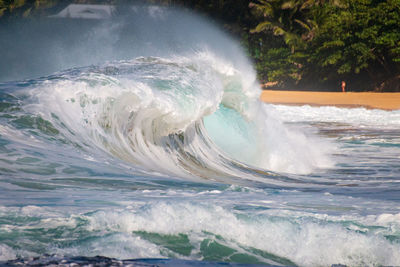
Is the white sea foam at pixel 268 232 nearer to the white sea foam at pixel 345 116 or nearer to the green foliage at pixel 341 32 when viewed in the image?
the white sea foam at pixel 345 116

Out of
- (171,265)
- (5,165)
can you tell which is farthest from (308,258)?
(5,165)

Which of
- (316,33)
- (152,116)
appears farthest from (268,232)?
(316,33)

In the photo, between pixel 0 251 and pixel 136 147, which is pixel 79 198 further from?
pixel 136 147

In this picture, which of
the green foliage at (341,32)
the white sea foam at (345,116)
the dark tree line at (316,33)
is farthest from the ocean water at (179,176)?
the dark tree line at (316,33)

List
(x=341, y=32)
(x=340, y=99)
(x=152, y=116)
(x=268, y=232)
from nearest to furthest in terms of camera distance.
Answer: (x=268, y=232) < (x=152, y=116) < (x=340, y=99) < (x=341, y=32)

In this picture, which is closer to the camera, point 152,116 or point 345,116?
point 152,116

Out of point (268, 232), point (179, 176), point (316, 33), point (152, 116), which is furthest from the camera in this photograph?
point (316, 33)

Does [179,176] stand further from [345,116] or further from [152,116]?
[345,116]

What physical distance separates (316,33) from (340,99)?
5731 mm

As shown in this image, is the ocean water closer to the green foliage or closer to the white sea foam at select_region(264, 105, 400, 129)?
the white sea foam at select_region(264, 105, 400, 129)

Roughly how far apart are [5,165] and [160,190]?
1.14 meters

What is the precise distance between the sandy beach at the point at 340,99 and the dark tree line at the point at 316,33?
122 inches

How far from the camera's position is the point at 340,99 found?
22.6 m

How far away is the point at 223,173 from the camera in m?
5.96
